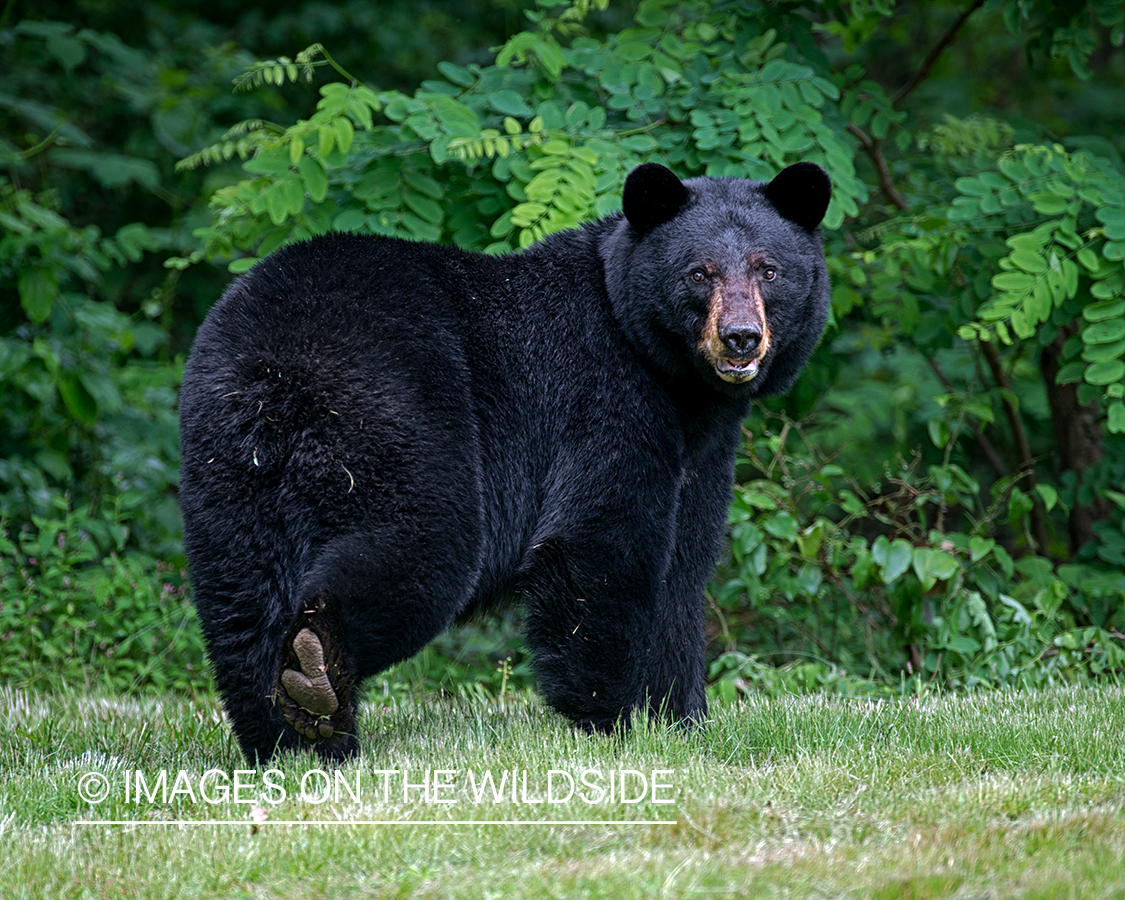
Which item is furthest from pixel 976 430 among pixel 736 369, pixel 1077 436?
pixel 736 369

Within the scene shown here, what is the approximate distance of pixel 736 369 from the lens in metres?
4.16

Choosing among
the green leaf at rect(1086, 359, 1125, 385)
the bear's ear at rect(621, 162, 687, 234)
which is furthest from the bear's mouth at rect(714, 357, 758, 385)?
the green leaf at rect(1086, 359, 1125, 385)

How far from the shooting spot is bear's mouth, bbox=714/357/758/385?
4.14m

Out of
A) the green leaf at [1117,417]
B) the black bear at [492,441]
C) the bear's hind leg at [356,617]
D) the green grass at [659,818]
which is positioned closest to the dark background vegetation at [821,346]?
the green leaf at [1117,417]

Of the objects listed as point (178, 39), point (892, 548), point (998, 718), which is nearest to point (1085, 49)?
point (892, 548)

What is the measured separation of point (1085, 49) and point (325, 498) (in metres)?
4.95

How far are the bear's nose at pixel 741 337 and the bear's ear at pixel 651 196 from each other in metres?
0.63

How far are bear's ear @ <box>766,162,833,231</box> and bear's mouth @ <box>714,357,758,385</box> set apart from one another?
2.46ft

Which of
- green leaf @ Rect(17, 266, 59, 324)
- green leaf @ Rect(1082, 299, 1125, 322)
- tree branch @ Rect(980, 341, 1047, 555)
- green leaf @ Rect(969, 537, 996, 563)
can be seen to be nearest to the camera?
green leaf @ Rect(1082, 299, 1125, 322)

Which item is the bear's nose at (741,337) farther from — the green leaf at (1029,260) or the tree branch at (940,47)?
the tree branch at (940,47)

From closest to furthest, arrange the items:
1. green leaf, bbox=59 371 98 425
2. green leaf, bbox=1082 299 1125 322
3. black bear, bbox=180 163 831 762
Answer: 1. black bear, bbox=180 163 831 762
2. green leaf, bbox=1082 299 1125 322
3. green leaf, bbox=59 371 98 425

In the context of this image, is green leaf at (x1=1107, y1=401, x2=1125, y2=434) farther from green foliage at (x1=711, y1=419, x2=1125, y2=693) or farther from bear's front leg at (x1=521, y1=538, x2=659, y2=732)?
bear's front leg at (x1=521, y1=538, x2=659, y2=732)

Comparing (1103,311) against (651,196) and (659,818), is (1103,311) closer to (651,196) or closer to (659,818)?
(651,196)

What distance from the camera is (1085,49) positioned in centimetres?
640
